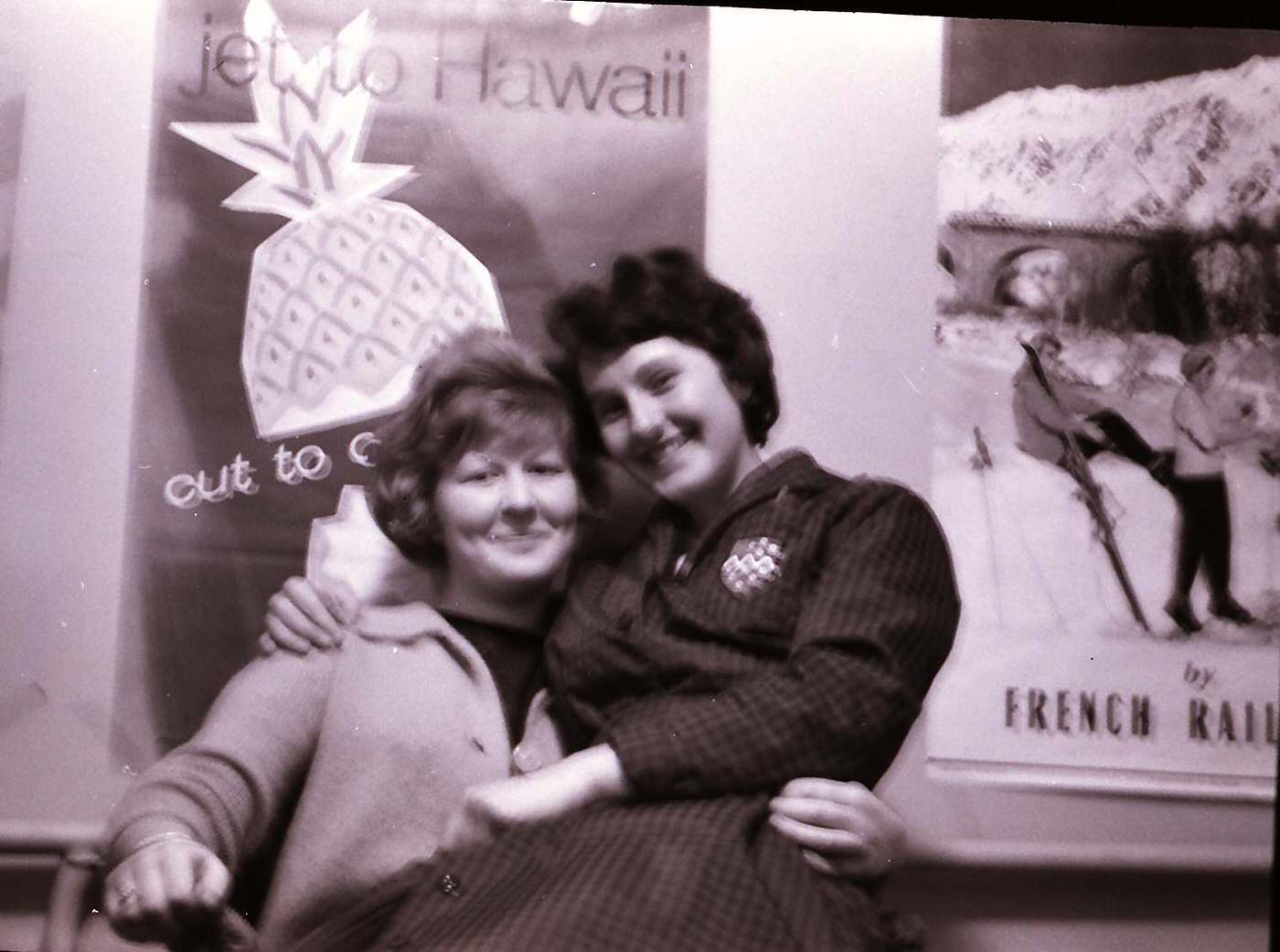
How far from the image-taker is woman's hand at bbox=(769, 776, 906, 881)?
3.08 ft

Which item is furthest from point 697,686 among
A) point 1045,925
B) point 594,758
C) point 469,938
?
point 1045,925

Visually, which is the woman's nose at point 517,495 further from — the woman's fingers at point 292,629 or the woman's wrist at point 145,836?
the woman's wrist at point 145,836

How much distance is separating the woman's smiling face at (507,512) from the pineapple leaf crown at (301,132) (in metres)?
0.24

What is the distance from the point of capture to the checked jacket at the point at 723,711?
2.88 feet

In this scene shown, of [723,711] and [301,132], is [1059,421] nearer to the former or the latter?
[723,711]

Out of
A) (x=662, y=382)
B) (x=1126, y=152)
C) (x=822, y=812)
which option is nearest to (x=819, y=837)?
(x=822, y=812)

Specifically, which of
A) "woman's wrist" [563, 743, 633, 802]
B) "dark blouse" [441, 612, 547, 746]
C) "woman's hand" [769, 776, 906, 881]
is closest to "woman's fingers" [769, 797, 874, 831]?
"woman's hand" [769, 776, 906, 881]

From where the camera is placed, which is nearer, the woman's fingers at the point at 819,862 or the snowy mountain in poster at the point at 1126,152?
the woman's fingers at the point at 819,862

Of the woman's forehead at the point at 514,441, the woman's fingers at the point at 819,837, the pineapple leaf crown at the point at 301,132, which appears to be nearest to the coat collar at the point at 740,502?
the woman's forehead at the point at 514,441

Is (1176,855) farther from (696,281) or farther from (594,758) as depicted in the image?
(696,281)

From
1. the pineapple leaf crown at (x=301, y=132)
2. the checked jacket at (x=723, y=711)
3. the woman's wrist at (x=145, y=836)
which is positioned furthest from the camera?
the pineapple leaf crown at (x=301, y=132)

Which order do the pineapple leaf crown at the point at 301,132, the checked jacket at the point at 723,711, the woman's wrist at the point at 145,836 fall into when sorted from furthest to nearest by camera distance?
the pineapple leaf crown at the point at 301,132, the woman's wrist at the point at 145,836, the checked jacket at the point at 723,711

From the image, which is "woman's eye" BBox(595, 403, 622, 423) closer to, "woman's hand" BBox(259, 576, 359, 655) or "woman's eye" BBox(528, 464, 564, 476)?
"woman's eye" BBox(528, 464, 564, 476)

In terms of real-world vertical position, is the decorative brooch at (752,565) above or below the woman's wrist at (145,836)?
above
